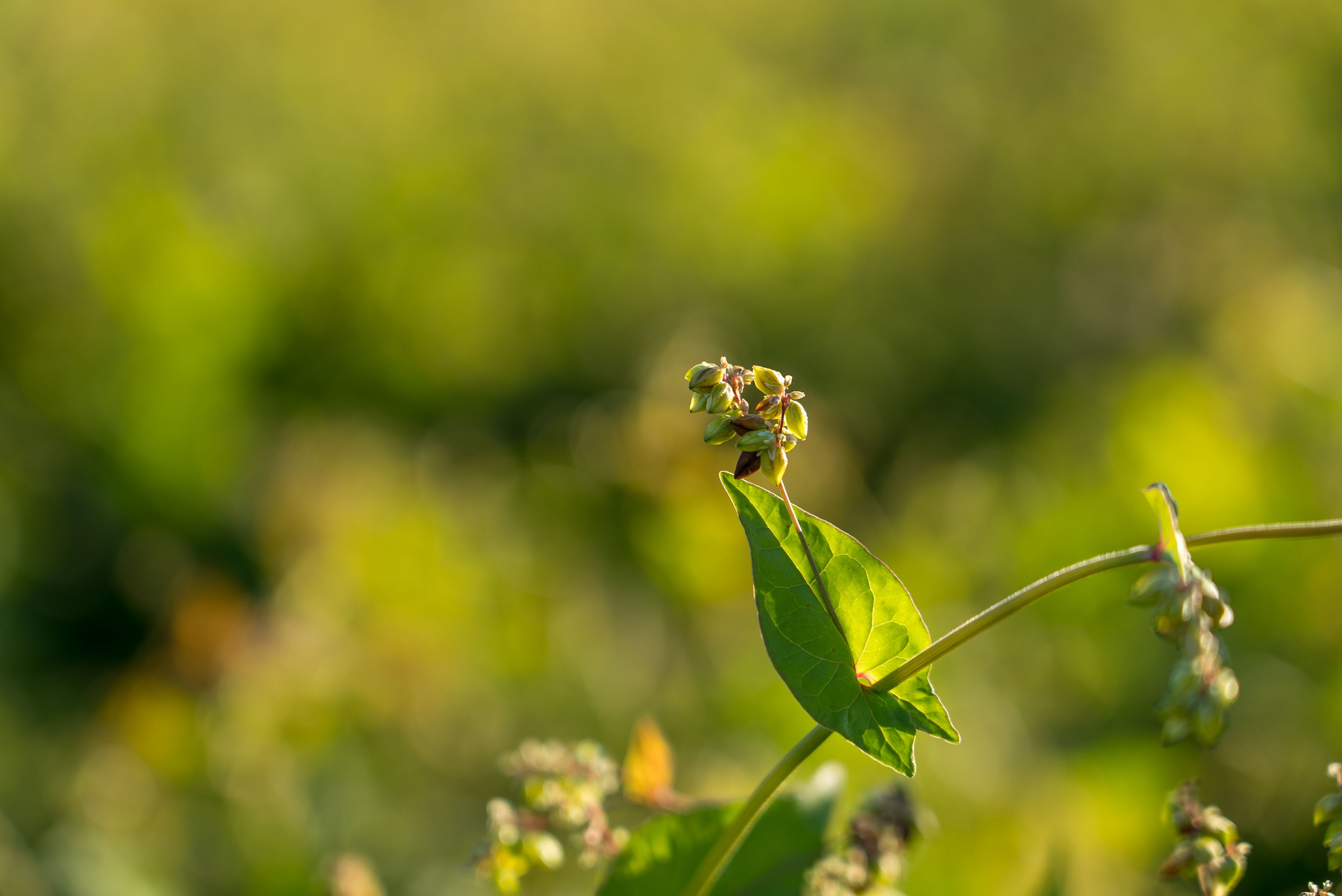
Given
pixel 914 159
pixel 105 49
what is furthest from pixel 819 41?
pixel 105 49

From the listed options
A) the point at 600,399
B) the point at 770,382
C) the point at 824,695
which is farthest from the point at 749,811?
the point at 600,399

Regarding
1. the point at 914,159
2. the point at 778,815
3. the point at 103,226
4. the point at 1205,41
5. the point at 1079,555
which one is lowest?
the point at 778,815

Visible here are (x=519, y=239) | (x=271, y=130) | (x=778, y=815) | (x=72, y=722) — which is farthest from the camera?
(x=271, y=130)

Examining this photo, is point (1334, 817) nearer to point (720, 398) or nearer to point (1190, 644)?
point (1190, 644)

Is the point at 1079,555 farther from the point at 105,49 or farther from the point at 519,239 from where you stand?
the point at 105,49

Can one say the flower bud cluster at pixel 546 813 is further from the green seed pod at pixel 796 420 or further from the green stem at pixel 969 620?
the green seed pod at pixel 796 420

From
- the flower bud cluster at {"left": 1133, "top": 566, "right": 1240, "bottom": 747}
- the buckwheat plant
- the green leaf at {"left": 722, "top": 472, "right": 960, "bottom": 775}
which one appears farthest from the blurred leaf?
the flower bud cluster at {"left": 1133, "top": 566, "right": 1240, "bottom": 747}

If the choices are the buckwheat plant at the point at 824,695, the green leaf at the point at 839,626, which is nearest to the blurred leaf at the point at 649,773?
the buckwheat plant at the point at 824,695
